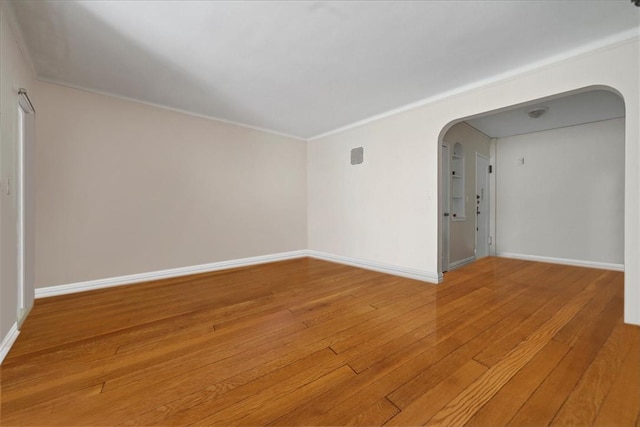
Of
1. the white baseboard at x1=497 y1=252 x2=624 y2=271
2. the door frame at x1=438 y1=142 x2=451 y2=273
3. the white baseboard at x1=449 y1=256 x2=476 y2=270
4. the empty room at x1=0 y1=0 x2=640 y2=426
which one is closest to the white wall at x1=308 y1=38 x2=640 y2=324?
the empty room at x1=0 y1=0 x2=640 y2=426

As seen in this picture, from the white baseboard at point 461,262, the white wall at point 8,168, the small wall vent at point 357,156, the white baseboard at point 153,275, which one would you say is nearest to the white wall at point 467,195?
the white baseboard at point 461,262

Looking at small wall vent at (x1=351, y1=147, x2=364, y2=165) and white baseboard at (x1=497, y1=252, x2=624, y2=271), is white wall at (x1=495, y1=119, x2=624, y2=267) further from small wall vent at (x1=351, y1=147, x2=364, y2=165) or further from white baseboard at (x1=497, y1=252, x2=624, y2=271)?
small wall vent at (x1=351, y1=147, x2=364, y2=165)

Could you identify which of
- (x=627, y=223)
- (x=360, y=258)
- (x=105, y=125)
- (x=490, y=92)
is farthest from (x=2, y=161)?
(x=627, y=223)

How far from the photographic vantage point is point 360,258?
14.7 ft

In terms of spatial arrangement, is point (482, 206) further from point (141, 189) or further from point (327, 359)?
point (141, 189)

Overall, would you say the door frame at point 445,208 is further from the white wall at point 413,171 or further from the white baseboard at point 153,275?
the white baseboard at point 153,275

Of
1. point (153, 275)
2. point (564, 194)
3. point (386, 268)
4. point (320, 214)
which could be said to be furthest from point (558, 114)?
point (153, 275)

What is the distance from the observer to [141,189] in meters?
3.56

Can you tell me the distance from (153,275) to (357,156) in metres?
3.72

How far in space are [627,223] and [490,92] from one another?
181 centimetres

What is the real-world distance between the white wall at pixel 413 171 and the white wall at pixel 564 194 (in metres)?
2.90

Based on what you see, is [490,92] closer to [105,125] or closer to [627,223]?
[627,223]

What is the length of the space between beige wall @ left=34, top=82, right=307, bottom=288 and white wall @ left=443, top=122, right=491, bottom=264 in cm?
317

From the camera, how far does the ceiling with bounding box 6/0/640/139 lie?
1.90 m
